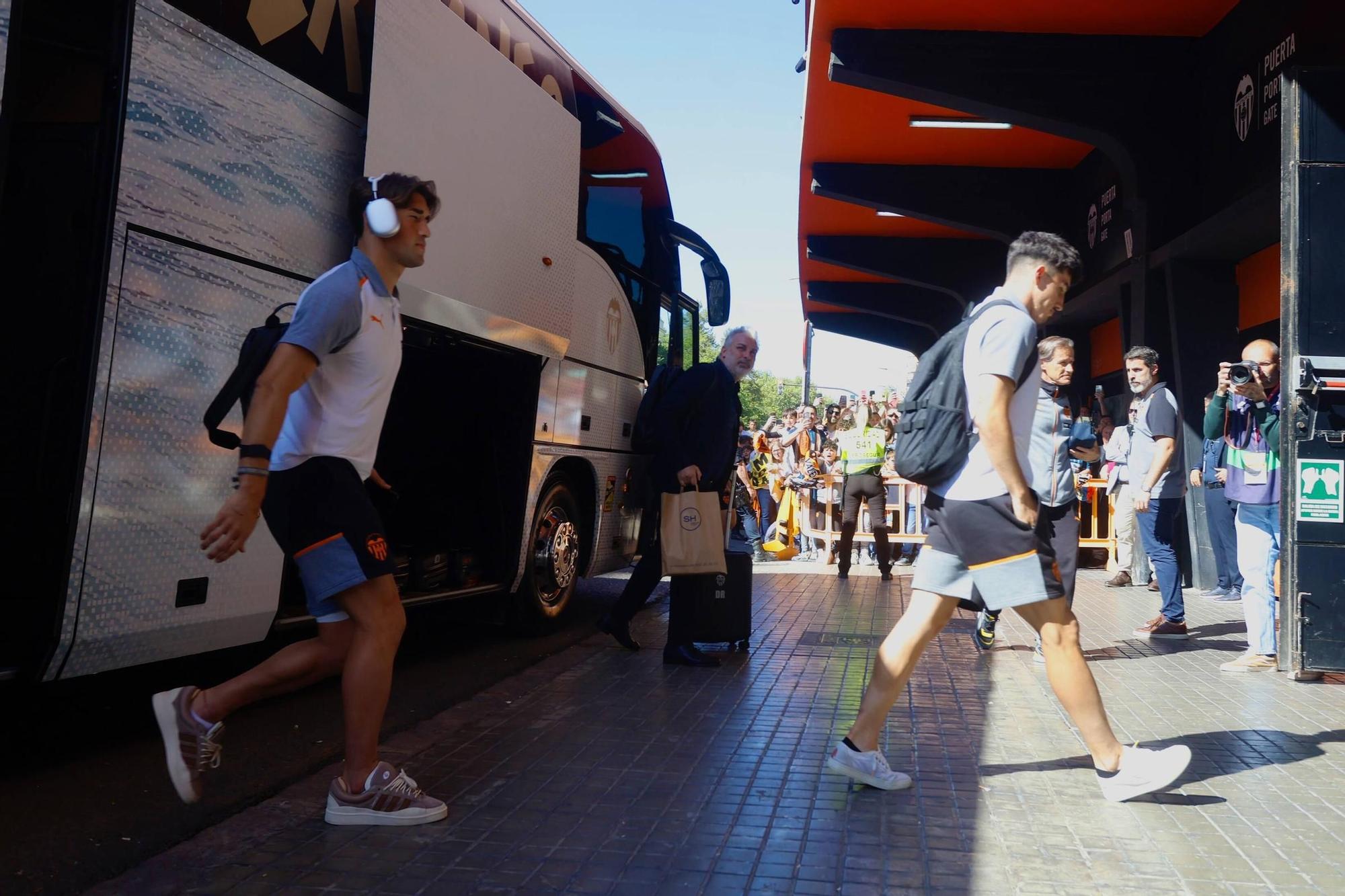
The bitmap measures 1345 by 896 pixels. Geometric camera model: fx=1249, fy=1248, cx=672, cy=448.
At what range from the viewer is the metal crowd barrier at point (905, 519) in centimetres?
1427

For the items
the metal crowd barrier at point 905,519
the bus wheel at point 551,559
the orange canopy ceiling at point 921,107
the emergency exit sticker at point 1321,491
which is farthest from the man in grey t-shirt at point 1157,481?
the metal crowd barrier at point 905,519

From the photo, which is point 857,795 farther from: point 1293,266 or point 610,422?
point 610,422

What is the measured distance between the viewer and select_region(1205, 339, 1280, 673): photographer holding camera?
23.6 feet

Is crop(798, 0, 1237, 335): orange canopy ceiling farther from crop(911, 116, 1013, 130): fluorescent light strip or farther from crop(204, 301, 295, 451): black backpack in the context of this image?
crop(204, 301, 295, 451): black backpack

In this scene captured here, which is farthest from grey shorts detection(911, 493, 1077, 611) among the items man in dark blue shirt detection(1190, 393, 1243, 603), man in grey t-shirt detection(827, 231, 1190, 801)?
man in dark blue shirt detection(1190, 393, 1243, 603)

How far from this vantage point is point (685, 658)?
280 inches

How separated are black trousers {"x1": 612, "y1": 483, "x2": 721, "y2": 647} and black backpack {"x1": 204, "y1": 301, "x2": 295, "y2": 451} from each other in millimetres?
3578

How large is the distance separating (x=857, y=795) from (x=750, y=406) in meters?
117

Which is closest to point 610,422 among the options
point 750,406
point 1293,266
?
point 1293,266

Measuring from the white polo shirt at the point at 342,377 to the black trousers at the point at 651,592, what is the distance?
328 centimetres

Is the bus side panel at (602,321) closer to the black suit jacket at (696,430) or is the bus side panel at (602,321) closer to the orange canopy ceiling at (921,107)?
the black suit jacket at (696,430)

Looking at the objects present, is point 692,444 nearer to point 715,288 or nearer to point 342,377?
point 342,377

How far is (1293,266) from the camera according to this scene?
6594 mm

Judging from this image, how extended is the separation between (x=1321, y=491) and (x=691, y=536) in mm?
3376
